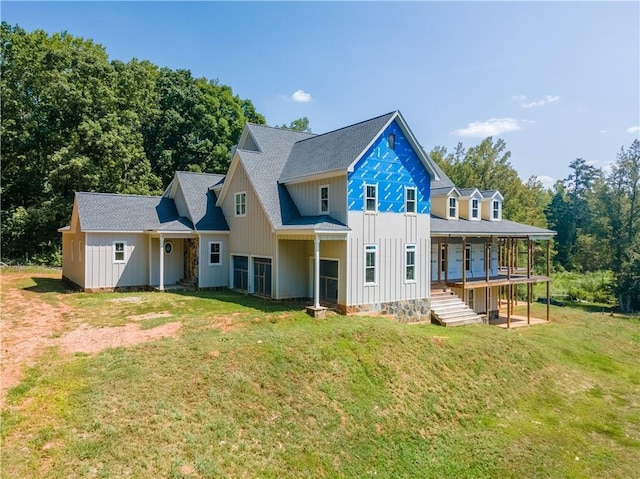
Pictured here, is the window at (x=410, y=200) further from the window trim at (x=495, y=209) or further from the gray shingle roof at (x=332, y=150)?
the window trim at (x=495, y=209)

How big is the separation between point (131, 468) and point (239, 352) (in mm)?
4341

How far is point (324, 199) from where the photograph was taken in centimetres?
1748

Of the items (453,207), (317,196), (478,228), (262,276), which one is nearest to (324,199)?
(317,196)

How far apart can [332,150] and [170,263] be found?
11.1 meters

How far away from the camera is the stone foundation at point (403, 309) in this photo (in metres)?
16.5

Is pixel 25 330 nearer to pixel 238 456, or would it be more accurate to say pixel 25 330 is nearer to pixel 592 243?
pixel 238 456

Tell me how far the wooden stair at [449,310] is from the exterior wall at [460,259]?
4.78 ft

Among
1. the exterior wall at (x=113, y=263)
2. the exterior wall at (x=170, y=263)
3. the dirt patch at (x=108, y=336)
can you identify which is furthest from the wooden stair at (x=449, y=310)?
the exterior wall at (x=113, y=263)

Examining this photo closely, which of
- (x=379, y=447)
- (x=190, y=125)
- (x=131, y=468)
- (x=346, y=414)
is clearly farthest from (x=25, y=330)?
(x=190, y=125)

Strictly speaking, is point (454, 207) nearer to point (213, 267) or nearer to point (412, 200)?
point (412, 200)

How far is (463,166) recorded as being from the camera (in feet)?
145

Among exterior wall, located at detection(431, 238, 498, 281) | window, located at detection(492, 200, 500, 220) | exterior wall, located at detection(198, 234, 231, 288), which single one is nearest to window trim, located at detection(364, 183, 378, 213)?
exterior wall, located at detection(431, 238, 498, 281)

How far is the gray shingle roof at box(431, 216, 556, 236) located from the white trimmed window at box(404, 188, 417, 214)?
5.70 ft

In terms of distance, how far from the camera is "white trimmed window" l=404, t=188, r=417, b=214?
1794 centimetres
